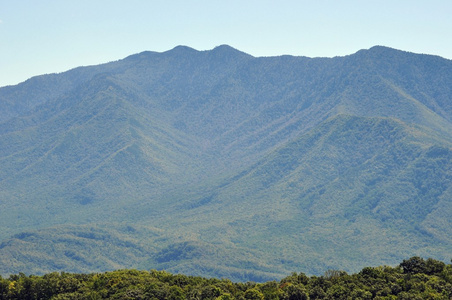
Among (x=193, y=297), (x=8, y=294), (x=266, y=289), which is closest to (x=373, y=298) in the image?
(x=266, y=289)

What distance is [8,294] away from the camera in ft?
348

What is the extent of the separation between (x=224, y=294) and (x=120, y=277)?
61.8ft

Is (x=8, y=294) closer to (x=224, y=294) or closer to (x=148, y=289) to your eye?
(x=148, y=289)

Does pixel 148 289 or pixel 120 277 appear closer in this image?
pixel 148 289

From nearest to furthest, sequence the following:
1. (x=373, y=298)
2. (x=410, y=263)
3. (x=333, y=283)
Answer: (x=373, y=298) < (x=333, y=283) < (x=410, y=263)

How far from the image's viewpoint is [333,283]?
346 ft

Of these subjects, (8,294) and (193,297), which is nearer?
(193,297)

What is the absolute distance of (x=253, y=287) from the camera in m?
109

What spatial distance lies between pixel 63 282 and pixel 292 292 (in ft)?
105

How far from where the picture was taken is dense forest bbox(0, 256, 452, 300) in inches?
3893

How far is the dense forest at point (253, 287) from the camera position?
9888 centimetres

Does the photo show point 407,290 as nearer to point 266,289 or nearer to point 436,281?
point 436,281

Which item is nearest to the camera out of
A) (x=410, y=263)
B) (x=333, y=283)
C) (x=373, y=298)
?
(x=373, y=298)

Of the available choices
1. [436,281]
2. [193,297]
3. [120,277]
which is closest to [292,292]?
[193,297]
